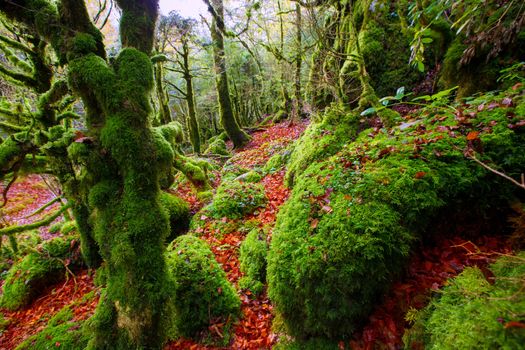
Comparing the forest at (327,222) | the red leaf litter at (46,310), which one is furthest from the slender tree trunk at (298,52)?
the red leaf litter at (46,310)

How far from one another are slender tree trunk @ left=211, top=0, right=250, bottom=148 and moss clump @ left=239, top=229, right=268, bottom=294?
395 inches

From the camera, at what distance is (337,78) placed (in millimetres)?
5777

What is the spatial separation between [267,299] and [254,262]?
2.06ft

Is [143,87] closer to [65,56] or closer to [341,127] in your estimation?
[65,56]

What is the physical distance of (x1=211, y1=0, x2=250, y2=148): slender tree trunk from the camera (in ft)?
39.9

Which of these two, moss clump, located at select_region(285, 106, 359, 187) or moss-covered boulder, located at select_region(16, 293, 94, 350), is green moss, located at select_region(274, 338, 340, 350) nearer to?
moss-covered boulder, located at select_region(16, 293, 94, 350)

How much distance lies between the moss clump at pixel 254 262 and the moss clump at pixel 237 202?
1.42 m

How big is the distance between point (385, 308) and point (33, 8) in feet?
16.7

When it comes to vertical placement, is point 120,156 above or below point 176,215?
above

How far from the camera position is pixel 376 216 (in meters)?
2.45

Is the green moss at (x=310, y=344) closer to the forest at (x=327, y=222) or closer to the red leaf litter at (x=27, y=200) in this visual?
the forest at (x=327, y=222)

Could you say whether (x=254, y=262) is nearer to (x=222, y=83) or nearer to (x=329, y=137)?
(x=329, y=137)

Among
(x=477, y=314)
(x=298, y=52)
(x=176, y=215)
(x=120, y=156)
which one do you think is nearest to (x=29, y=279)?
(x=176, y=215)

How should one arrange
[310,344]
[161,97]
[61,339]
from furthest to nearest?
[161,97], [61,339], [310,344]
